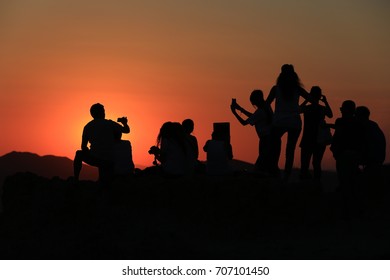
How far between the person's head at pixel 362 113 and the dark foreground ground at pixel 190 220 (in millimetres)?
1388

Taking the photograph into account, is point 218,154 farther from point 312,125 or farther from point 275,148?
point 312,125

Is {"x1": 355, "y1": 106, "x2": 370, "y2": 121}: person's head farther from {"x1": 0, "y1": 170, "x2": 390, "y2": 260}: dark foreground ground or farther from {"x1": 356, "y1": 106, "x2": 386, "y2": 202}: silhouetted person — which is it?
{"x1": 0, "y1": 170, "x2": 390, "y2": 260}: dark foreground ground

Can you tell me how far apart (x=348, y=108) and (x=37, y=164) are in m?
147

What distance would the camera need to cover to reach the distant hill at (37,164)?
497ft

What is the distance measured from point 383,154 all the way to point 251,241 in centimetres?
334

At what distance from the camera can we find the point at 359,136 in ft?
54.6

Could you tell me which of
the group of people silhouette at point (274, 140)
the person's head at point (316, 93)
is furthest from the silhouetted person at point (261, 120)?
the person's head at point (316, 93)

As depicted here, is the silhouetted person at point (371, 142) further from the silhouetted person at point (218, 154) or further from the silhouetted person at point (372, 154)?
the silhouetted person at point (218, 154)

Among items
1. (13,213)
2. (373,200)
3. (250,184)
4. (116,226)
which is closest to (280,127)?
(250,184)

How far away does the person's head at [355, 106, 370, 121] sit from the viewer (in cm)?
1750

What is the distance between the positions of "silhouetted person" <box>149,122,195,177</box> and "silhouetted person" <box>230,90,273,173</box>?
129 centimetres

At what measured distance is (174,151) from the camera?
56.3ft

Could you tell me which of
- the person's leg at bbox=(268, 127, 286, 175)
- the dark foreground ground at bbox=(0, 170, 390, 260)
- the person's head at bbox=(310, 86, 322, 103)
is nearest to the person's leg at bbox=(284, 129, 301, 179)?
the person's leg at bbox=(268, 127, 286, 175)

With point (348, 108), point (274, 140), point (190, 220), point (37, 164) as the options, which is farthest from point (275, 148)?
point (37, 164)
